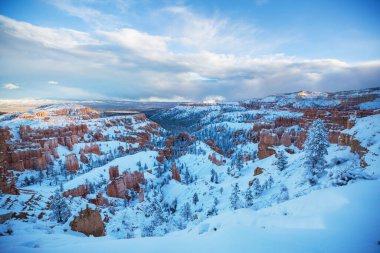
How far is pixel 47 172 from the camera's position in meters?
67.6

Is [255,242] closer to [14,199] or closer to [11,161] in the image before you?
[14,199]

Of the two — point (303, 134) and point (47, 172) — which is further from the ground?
point (303, 134)

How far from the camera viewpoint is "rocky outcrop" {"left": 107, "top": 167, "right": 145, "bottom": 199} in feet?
158

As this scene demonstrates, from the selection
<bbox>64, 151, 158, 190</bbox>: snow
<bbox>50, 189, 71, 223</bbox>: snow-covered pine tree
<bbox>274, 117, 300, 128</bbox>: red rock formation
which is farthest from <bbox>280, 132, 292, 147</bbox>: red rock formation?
<bbox>50, 189, 71, 223</bbox>: snow-covered pine tree

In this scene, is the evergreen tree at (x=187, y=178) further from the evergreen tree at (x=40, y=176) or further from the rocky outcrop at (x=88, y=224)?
the evergreen tree at (x=40, y=176)

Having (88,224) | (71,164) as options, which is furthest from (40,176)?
(88,224)

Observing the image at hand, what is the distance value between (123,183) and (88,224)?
33274 mm

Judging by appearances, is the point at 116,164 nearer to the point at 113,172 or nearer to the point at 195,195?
the point at 113,172

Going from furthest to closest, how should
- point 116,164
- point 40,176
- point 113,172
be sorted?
A: point 40,176
point 116,164
point 113,172

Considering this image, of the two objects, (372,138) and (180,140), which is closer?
(372,138)

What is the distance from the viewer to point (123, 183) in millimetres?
50625

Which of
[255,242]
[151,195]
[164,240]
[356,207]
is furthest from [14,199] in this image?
[356,207]

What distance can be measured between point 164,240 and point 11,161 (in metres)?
80.8

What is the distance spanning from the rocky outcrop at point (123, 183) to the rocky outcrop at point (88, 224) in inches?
1187
